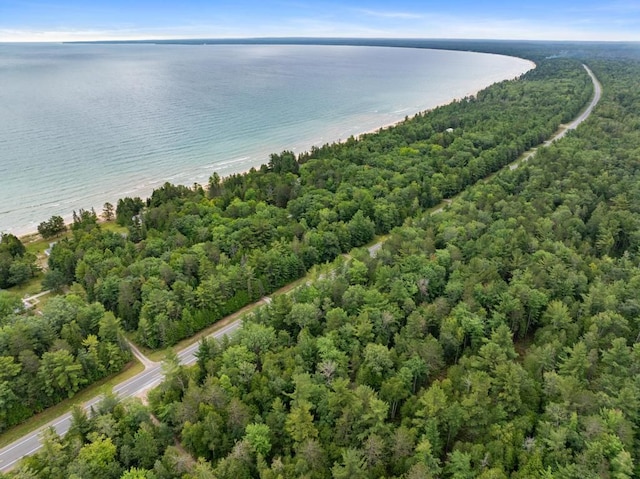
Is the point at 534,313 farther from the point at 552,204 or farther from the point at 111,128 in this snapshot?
the point at 111,128

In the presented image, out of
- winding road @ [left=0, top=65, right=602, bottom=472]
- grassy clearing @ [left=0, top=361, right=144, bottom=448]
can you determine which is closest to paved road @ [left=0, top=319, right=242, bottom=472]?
winding road @ [left=0, top=65, right=602, bottom=472]

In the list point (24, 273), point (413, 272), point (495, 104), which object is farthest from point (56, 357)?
point (495, 104)

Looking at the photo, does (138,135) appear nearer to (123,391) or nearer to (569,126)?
(123,391)

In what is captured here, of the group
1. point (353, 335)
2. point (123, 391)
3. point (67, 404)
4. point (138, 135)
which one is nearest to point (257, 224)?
point (353, 335)

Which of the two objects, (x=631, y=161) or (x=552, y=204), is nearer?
(x=552, y=204)

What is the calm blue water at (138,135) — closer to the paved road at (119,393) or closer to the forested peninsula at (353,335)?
the forested peninsula at (353,335)

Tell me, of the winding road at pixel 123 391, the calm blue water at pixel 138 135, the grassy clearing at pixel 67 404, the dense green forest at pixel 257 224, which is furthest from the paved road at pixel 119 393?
the calm blue water at pixel 138 135

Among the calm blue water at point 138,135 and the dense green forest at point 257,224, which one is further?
the calm blue water at point 138,135
